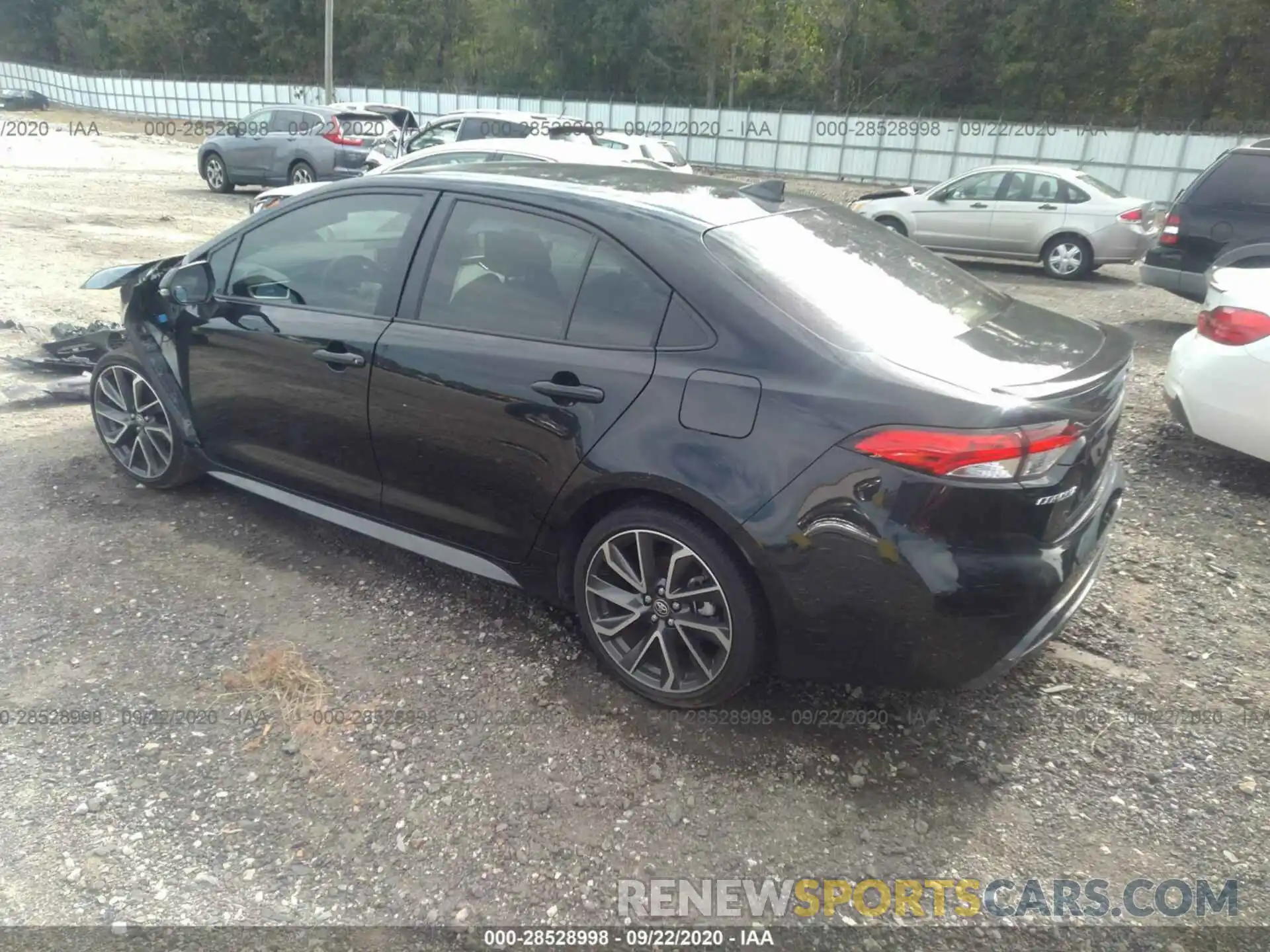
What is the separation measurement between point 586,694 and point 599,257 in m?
1.49

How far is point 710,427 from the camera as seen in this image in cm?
272

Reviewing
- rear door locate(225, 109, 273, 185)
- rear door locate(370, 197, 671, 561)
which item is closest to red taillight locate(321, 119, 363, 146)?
rear door locate(225, 109, 273, 185)

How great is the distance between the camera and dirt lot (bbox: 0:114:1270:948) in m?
2.46

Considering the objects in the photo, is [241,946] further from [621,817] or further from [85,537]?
[85,537]

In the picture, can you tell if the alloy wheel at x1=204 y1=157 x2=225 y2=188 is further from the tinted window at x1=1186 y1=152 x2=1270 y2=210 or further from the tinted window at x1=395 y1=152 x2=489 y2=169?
the tinted window at x1=1186 y1=152 x2=1270 y2=210

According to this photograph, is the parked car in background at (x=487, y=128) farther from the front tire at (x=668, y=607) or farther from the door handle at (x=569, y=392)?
the front tire at (x=668, y=607)

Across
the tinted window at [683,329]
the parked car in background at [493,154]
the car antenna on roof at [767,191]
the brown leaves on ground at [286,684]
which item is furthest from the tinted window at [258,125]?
the tinted window at [683,329]

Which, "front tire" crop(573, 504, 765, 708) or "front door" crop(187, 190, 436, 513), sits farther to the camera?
"front door" crop(187, 190, 436, 513)

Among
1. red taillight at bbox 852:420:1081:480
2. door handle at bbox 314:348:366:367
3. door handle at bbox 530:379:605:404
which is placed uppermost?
red taillight at bbox 852:420:1081:480

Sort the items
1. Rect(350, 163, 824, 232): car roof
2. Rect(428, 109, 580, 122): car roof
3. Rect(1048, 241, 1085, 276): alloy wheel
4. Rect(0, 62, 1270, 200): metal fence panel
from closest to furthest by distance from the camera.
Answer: Rect(350, 163, 824, 232): car roof < Rect(1048, 241, 1085, 276): alloy wheel < Rect(428, 109, 580, 122): car roof < Rect(0, 62, 1270, 200): metal fence panel

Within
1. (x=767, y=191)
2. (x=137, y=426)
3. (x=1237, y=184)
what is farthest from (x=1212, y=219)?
(x=137, y=426)

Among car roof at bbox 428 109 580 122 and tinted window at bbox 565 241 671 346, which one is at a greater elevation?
car roof at bbox 428 109 580 122

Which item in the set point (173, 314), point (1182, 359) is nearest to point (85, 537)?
point (173, 314)

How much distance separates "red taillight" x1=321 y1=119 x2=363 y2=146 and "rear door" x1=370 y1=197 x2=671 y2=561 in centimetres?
1482
